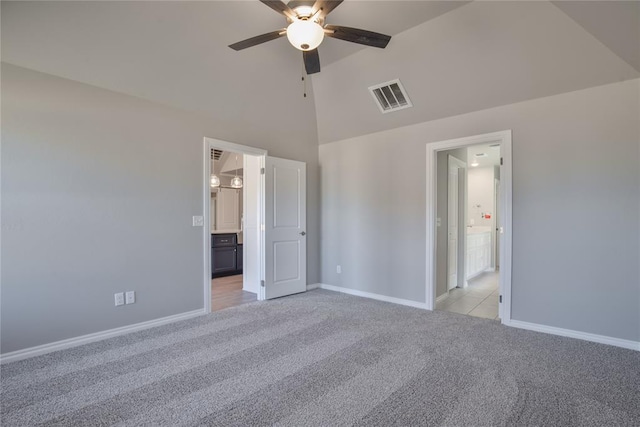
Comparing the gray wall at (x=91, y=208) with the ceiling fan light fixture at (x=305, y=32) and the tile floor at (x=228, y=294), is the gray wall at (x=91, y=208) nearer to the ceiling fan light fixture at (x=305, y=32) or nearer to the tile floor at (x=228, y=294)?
the tile floor at (x=228, y=294)

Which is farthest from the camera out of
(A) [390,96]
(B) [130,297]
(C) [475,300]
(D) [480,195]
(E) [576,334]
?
(D) [480,195]

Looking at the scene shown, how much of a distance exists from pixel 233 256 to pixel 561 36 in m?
5.72

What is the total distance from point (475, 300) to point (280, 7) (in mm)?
4314

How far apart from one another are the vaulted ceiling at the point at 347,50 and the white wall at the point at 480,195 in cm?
466

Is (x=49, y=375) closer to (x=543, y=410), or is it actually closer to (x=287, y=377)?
(x=287, y=377)

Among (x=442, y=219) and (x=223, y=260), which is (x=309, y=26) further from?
(x=223, y=260)

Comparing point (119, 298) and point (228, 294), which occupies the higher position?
point (119, 298)

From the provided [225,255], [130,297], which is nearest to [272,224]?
[130,297]

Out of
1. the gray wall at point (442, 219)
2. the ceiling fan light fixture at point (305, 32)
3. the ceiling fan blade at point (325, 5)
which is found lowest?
the gray wall at point (442, 219)

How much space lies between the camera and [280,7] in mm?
2029

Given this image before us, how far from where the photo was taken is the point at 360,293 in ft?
15.1

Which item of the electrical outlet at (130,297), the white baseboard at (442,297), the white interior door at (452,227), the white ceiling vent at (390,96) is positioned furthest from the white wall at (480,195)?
the electrical outlet at (130,297)

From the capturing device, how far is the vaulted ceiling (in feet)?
7.86

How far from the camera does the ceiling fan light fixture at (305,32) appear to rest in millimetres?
2070
